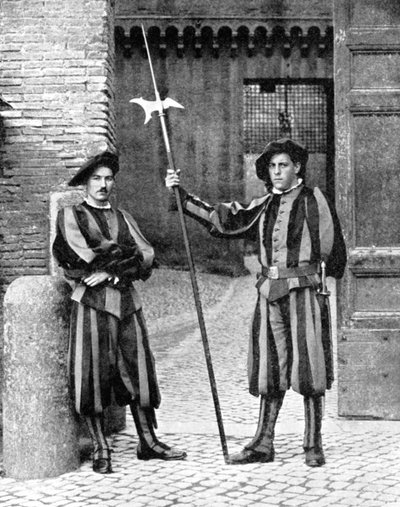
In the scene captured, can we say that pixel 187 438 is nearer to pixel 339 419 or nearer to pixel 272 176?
pixel 339 419

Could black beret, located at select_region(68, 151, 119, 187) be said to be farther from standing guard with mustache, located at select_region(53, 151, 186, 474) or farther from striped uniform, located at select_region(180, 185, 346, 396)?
striped uniform, located at select_region(180, 185, 346, 396)

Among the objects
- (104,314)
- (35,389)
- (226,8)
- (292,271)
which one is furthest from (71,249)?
(226,8)

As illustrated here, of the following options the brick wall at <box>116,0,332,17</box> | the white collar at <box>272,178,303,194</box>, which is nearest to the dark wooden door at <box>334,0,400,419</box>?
the white collar at <box>272,178,303,194</box>

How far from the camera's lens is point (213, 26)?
719 inches

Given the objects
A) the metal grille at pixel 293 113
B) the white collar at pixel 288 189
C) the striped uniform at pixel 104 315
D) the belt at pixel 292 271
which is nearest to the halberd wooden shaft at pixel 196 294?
the striped uniform at pixel 104 315

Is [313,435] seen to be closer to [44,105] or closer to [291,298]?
[291,298]

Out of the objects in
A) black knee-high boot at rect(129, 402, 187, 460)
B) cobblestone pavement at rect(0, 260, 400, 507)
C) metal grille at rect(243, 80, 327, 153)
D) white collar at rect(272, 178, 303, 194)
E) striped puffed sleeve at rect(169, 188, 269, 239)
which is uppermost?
metal grille at rect(243, 80, 327, 153)

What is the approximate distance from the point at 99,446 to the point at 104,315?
0.73 m

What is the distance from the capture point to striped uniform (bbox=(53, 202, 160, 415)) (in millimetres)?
4566

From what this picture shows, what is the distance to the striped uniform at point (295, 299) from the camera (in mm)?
4625

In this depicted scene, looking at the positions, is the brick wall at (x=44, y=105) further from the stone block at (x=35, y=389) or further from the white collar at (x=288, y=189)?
the white collar at (x=288, y=189)

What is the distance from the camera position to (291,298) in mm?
4672

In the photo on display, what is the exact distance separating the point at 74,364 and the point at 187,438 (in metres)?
1.04

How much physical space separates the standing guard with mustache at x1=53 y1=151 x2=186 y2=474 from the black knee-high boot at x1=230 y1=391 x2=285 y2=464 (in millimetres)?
370
